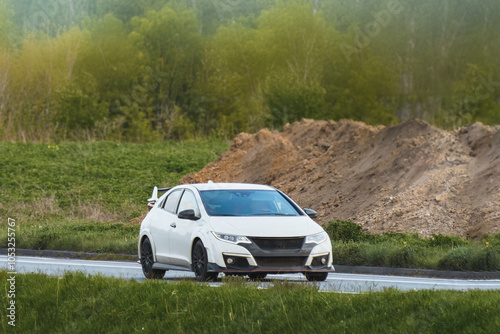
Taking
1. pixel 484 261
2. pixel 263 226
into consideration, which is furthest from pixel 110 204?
pixel 263 226

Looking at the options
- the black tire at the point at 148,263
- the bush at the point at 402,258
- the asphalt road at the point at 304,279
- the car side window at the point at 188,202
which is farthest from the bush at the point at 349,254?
the car side window at the point at 188,202

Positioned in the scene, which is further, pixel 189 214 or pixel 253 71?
pixel 253 71

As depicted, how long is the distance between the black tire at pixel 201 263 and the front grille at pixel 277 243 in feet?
2.67

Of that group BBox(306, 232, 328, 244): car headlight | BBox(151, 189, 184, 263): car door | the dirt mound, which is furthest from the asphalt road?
the dirt mound

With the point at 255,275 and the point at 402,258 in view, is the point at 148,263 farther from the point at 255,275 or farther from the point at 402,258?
the point at 402,258

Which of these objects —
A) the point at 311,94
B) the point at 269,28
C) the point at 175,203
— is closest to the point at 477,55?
the point at 311,94

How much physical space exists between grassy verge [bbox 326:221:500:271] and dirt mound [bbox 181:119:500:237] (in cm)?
277

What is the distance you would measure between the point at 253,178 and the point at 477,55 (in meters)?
28.9

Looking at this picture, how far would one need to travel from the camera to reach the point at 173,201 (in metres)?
15.1

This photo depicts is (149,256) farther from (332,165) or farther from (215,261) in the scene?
(332,165)

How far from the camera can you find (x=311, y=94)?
56.7 m

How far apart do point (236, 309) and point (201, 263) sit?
3.66 meters

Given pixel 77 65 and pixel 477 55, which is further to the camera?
pixel 77 65

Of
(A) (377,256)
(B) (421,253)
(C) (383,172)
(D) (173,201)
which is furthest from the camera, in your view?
(C) (383,172)
